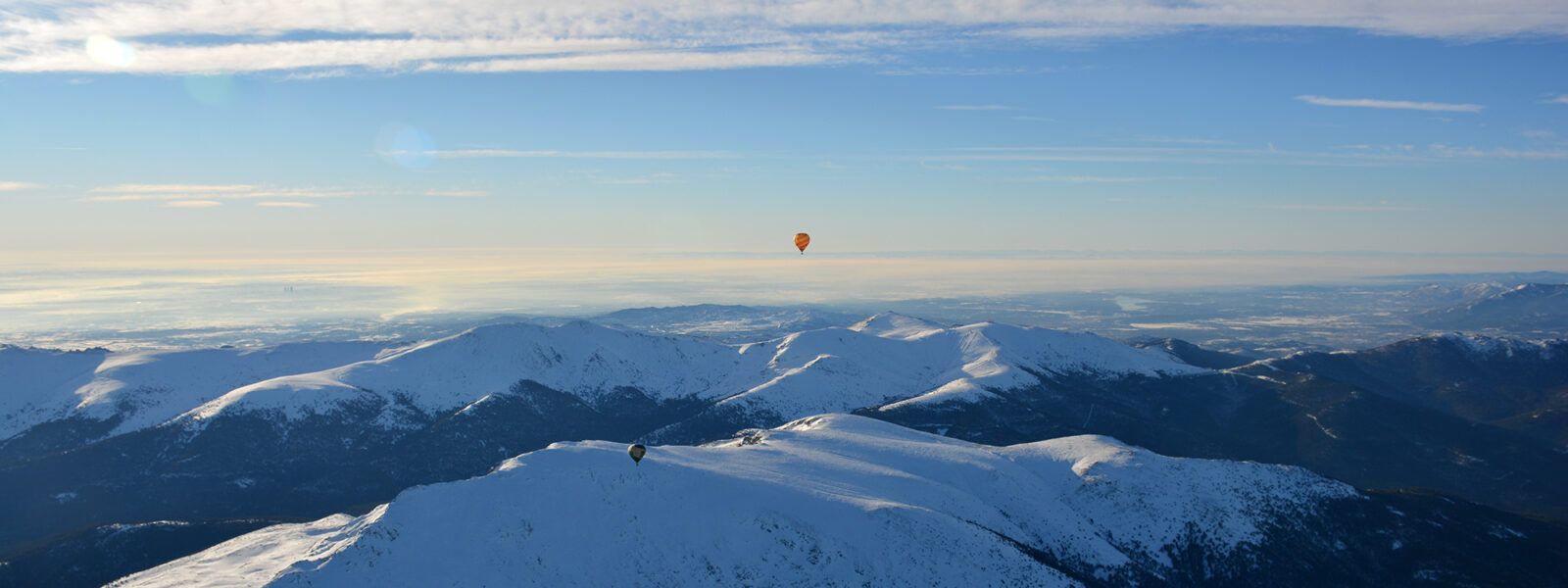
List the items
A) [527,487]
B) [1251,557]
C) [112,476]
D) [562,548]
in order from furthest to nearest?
[112,476]
[1251,557]
[527,487]
[562,548]

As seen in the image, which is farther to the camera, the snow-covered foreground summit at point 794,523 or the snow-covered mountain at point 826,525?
the snow-covered mountain at point 826,525

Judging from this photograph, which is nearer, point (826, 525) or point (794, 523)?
point (794, 523)

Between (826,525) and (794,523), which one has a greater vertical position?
(794,523)

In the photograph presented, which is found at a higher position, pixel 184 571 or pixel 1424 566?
pixel 184 571

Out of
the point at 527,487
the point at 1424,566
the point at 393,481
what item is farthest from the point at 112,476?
the point at 1424,566

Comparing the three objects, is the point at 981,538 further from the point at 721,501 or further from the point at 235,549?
the point at 235,549
